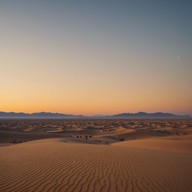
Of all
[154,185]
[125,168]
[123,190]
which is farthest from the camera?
[125,168]

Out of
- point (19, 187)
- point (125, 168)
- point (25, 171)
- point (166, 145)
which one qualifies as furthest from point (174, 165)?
point (166, 145)

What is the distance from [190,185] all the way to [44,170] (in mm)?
5296

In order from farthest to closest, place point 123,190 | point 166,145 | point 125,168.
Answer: point 166,145
point 125,168
point 123,190

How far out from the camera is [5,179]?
9070 millimetres

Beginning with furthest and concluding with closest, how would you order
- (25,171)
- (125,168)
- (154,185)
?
(125,168), (25,171), (154,185)

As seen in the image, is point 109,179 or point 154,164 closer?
point 109,179

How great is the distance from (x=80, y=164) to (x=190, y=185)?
4.80 meters

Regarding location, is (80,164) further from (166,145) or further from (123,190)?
(166,145)

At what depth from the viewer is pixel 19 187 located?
26.6 ft

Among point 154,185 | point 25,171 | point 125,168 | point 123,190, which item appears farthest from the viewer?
point 125,168

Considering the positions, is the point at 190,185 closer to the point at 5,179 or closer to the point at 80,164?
the point at 80,164

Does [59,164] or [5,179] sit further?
[59,164]

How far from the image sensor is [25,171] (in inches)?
408

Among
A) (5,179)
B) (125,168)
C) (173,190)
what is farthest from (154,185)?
(5,179)
